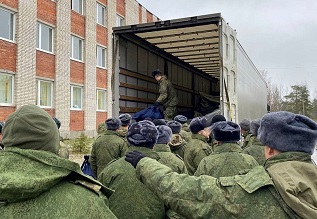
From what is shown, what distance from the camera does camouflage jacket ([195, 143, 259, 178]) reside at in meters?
3.22

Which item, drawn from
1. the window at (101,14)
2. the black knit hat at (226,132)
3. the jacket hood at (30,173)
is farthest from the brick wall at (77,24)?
the jacket hood at (30,173)

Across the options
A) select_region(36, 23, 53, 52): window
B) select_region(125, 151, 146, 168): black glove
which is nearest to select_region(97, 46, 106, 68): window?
select_region(36, 23, 53, 52): window

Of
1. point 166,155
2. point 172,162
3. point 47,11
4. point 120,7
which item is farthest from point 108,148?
point 120,7

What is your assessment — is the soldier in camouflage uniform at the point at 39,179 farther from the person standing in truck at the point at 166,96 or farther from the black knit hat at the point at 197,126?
the person standing in truck at the point at 166,96

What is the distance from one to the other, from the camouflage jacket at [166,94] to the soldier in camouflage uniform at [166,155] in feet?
16.2

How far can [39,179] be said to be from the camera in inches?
56.8

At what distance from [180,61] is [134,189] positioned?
860 centimetres

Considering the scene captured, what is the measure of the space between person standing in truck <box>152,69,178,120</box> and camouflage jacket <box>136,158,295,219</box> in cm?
Result: 697

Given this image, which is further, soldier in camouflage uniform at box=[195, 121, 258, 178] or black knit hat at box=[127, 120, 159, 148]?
soldier in camouflage uniform at box=[195, 121, 258, 178]

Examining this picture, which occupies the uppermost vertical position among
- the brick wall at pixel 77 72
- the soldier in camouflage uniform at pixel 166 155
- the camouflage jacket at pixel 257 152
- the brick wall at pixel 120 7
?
the brick wall at pixel 120 7

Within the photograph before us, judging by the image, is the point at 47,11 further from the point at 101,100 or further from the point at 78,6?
the point at 101,100

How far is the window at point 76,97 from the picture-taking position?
63.5 feet

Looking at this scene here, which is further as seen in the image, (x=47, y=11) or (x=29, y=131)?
(x=47, y=11)

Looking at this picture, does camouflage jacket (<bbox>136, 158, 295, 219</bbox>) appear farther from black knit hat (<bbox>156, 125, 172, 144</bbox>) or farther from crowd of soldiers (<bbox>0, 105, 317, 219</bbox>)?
black knit hat (<bbox>156, 125, 172, 144</bbox>)
